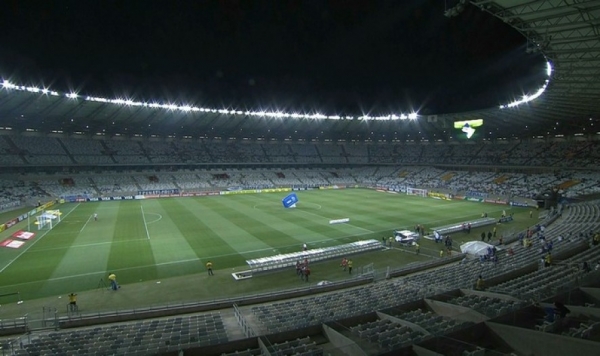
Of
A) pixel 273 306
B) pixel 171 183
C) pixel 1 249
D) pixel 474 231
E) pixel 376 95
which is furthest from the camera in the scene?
pixel 171 183

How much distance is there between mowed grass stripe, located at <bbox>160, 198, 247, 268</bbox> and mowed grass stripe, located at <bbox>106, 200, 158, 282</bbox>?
11.8 feet

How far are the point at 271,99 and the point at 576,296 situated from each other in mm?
49630

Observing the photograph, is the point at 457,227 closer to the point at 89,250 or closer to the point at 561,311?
the point at 561,311

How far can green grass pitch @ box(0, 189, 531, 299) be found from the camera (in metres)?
25.1

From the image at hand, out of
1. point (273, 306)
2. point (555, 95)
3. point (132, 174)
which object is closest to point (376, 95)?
point (555, 95)

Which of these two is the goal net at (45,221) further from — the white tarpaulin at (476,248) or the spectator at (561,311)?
the spectator at (561,311)

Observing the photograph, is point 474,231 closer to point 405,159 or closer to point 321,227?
point 321,227

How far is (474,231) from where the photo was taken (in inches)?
1468

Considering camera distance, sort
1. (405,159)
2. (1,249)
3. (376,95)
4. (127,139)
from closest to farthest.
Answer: (1,249) → (376,95) → (127,139) → (405,159)

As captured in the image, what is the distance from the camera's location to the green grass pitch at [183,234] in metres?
25.1

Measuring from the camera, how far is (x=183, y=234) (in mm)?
35906

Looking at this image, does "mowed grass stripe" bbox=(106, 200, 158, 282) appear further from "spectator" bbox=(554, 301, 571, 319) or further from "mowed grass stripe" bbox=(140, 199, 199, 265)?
"spectator" bbox=(554, 301, 571, 319)

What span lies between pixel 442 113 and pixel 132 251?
59.3m

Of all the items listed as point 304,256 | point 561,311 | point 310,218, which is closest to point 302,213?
point 310,218
